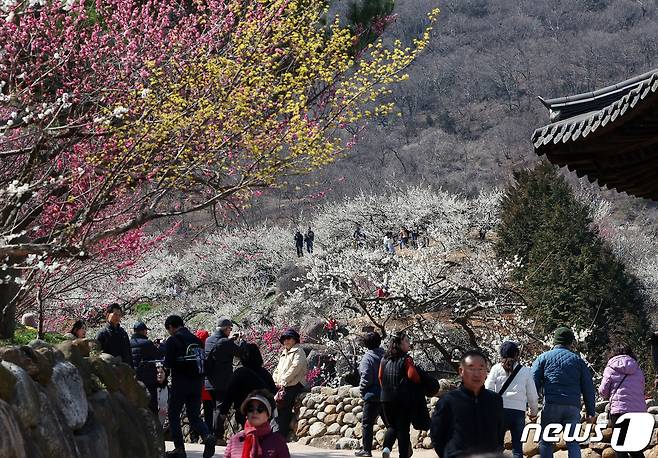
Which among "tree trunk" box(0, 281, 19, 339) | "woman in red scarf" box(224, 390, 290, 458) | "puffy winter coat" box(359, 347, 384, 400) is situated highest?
"tree trunk" box(0, 281, 19, 339)

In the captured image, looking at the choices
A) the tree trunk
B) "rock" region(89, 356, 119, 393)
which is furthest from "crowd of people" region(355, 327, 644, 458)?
the tree trunk

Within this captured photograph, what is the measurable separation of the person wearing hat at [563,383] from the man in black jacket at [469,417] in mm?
2935

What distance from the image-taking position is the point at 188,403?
10.3 m

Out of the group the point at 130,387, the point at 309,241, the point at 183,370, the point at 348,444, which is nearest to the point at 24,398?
the point at 130,387

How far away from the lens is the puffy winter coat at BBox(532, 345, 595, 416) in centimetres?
870

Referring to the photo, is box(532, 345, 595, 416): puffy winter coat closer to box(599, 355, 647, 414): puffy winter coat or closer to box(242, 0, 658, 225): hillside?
box(599, 355, 647, 414): puffy winter coat

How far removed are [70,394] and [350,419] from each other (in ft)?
28.4

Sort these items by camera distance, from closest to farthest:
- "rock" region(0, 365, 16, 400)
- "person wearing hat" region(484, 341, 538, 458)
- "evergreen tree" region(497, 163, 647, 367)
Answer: "rock" region(0, 365, 16, 400), "person wearing hat" region(484, 341, 538, 458), "evergreen tree" region(497, 163, 647, 367)

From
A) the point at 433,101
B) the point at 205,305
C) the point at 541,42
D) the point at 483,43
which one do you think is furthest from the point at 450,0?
the point at 205,305

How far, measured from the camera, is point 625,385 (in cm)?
913

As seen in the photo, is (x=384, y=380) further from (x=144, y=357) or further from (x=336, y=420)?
(x=336, y=420)

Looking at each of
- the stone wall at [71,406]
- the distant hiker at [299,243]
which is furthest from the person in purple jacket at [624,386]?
the distant hiker at [299,243]

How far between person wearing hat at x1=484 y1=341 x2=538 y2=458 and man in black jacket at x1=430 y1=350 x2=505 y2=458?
10.4ft

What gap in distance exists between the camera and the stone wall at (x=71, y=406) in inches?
252
